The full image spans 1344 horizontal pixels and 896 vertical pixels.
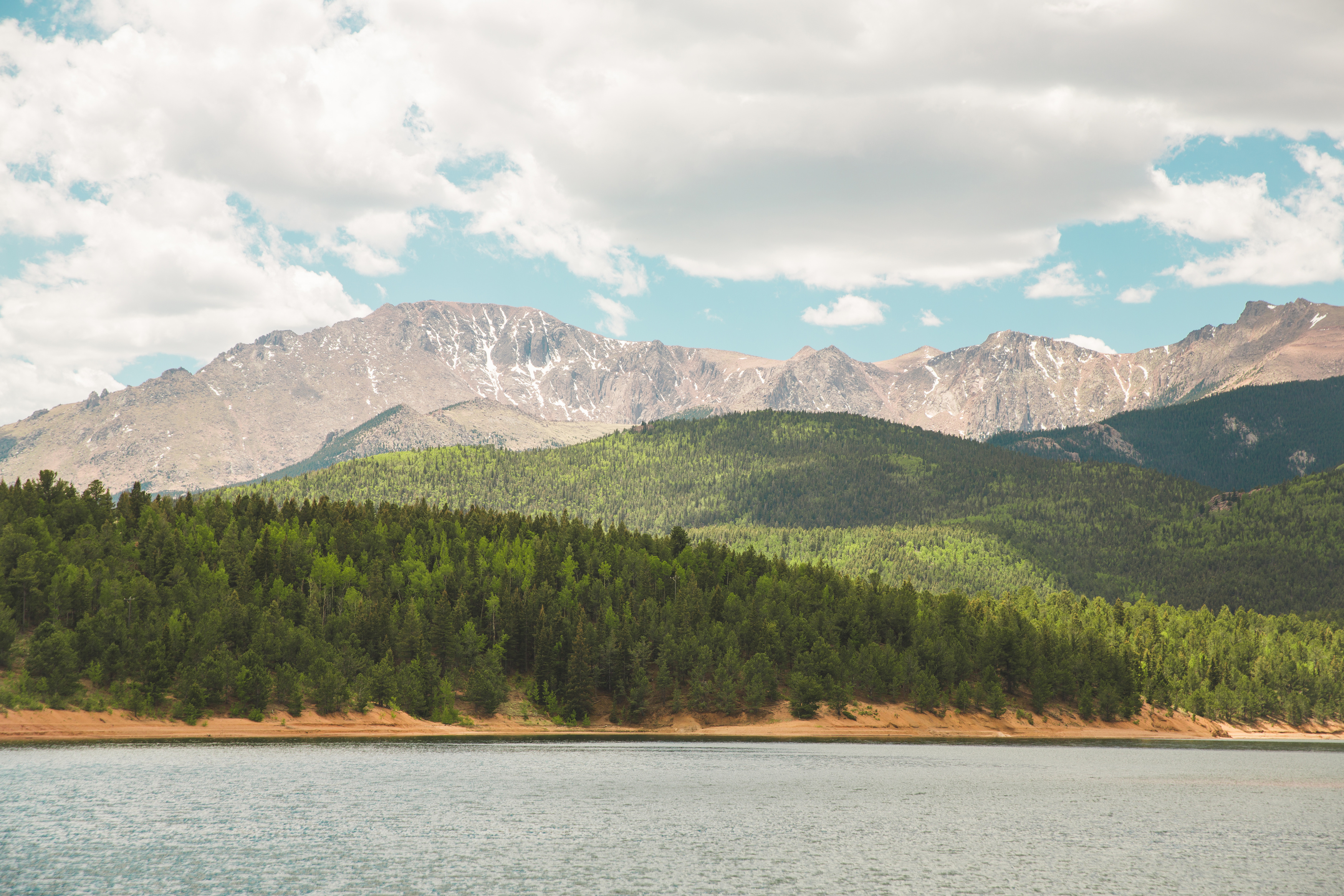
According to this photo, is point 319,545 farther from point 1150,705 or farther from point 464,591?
point 1150,705

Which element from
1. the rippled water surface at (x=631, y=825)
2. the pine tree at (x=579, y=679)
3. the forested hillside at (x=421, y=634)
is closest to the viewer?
the rippled water surface at (x=631, y=825)

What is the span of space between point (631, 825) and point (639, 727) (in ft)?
309

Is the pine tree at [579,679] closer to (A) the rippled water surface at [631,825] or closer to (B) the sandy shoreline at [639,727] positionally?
(B) the sandy shoreline at [639,727]

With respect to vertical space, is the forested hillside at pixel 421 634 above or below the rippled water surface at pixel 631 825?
above

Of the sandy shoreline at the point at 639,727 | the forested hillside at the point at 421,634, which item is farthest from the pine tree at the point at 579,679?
the sandy shoreline at the point at 639,727

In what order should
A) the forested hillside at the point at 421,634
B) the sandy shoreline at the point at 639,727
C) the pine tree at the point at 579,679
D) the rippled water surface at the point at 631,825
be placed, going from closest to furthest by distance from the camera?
the rippled water surface at the point at 631,825 → the sandy shoreline at the point at 639,727 → the forested hillside at the point at 421,634 → the pine tree at the point at 579,679

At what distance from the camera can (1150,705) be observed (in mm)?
197625

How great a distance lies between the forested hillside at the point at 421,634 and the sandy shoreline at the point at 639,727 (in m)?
2.30

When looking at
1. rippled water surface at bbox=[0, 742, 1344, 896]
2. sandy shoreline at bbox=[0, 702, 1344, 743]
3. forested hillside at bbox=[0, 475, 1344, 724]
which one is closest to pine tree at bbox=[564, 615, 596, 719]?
forested hillside at bbox=[0, 475, 1344, 724]

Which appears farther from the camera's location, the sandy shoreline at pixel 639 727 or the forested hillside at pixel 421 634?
the forested hillside at pixel 421 634

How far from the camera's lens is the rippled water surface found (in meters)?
54.5

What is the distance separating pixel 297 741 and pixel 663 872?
301 ft

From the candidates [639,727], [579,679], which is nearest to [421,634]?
[579,679]

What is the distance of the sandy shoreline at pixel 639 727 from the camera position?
127000 millimetres
